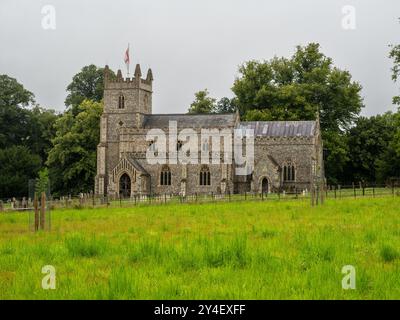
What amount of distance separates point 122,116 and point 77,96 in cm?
2013

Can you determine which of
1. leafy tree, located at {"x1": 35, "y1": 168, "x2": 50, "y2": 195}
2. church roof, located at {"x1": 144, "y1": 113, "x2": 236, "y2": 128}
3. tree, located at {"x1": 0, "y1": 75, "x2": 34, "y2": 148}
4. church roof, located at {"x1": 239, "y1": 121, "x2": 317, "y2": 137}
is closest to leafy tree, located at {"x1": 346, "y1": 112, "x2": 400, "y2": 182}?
church roof, located at {"x1": 239, "y1": 121, "x2": 317, "y2": 137}

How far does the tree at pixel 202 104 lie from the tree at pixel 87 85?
12.3 meters

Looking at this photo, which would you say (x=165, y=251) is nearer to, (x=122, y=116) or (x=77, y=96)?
(x=122, y=116)

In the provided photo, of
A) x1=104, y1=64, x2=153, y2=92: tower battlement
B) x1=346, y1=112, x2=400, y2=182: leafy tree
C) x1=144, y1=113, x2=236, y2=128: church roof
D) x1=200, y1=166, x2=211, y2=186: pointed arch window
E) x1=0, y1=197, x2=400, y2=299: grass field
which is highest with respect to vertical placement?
x1=104, y1=64, x2=153, y2=92: tower battlement

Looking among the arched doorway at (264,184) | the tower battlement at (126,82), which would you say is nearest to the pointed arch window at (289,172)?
the arched doorway at (264,184)

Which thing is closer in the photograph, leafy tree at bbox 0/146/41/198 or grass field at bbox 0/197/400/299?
grass field at bbox 0/197/400/299

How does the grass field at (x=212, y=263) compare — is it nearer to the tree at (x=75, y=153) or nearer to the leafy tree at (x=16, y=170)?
the leafy tree at (x=16, y=170)

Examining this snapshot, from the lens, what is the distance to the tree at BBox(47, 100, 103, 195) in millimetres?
74250

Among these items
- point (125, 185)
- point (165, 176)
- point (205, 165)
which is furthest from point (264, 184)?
point (125, 185)

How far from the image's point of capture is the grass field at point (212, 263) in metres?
11.1

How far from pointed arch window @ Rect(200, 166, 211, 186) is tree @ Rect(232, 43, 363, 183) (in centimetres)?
1084

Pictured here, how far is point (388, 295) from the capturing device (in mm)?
10547

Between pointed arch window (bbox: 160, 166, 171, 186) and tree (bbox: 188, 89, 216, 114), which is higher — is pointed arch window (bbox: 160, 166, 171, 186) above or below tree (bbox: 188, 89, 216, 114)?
below

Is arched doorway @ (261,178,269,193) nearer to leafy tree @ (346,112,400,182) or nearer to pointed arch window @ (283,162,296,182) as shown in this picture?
pointed arch window @ (283,162,296,182)
